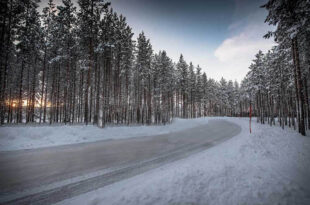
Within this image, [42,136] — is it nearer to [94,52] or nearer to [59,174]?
[59,174]

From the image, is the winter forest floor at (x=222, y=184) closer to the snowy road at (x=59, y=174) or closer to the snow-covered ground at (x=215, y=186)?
the snow-covered ground at (x=215, y=186)

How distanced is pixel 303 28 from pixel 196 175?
590 inches

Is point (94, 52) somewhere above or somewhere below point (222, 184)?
above

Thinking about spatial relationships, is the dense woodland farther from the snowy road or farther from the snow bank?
the snowy road

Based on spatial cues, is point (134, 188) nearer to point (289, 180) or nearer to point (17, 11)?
point (289, 180)

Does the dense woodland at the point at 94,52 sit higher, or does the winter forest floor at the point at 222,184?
the dense woodland at the point at 94,52

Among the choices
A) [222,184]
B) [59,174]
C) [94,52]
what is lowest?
[59,174]

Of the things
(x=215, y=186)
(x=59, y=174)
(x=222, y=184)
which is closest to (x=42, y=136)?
(x=59, y=174)

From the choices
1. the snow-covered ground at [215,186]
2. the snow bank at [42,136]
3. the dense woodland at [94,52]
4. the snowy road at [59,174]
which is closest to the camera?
the snow-covered ground at [215,186]

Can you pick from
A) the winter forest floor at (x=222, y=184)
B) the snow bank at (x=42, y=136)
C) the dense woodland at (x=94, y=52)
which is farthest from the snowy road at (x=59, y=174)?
the dense woodland at (x=94, y=52)

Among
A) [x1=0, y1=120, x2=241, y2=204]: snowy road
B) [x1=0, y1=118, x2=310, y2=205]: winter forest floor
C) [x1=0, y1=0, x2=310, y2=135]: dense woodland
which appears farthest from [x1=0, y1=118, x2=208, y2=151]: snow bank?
[x1=0, y1=118, x2=310, y2=205]: winter forest floor

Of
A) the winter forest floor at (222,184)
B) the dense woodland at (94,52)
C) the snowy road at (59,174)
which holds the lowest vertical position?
the snowy road at (59,174)

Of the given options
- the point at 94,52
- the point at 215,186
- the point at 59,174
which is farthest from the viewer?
the point at 94,52

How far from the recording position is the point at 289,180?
10.6 ft
